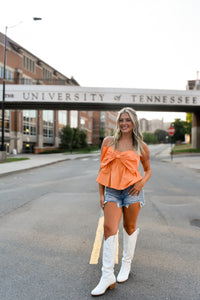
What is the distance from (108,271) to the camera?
9.46ft

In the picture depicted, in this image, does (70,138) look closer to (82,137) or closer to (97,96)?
(82,137)

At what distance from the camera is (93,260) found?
12.3 ft

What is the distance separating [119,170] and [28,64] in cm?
5214

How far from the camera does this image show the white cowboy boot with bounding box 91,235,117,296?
9.28 ft

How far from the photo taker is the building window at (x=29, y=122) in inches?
1913

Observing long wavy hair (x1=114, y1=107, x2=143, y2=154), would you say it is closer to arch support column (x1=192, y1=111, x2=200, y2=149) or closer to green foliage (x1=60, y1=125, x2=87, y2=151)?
arch support column (x1=192, y1=111, x2=200, y2=149)

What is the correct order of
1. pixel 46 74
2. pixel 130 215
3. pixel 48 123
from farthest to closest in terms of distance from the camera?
pixel 46 74 → pixel 48 123 → pixel 130 215

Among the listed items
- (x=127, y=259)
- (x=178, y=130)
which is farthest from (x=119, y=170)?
(x=178, y=130)

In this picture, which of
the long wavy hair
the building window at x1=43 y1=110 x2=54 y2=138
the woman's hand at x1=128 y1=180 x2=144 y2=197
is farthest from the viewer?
the building window at x1=43 y1=110 x2=54 y2=138

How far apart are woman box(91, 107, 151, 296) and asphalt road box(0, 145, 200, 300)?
0.27 m

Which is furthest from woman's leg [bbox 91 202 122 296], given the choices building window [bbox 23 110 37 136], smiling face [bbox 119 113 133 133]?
building window [bbox 23 110 37 136]

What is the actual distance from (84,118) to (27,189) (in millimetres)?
75018

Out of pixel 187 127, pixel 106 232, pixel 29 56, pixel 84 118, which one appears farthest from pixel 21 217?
pixel 84 118

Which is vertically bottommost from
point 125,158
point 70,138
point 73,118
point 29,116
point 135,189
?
point 135,189
